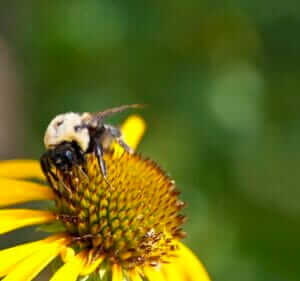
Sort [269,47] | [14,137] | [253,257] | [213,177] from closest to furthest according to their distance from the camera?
[253,257] → [213,177] → [269,47] → [14,137]

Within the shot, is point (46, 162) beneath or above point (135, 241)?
above

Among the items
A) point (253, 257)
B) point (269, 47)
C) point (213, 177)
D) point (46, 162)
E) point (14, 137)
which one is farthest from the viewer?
point (14, 137)

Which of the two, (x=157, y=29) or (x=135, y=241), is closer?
(x=135, y=241)

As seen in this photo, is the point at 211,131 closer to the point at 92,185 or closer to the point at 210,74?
the point at 210,74

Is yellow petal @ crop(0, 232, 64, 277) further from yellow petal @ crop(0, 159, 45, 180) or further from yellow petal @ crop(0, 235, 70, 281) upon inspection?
yellow petal @ crop(0, 159, 45, 180)

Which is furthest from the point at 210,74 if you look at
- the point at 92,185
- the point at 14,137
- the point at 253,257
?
the point at 92,185
